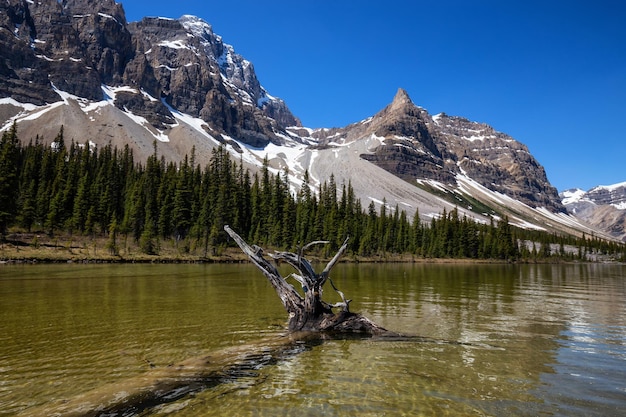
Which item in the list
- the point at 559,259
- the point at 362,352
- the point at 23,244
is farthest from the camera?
the point at 559,259

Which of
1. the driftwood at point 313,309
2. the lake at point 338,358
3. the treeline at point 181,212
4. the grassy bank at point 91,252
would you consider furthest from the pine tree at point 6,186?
the driftwood at point 313,309

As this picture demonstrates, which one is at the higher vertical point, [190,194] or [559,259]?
[190,194]

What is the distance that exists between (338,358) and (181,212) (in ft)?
321

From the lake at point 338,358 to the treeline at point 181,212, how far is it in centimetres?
6047

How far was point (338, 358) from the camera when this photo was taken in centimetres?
1395

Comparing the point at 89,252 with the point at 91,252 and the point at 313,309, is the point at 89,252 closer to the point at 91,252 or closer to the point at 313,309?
the point at 91,252

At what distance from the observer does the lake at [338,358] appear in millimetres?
9891

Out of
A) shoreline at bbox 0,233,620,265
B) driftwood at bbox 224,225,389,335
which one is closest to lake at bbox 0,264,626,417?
driftwood at bbox 224,225,389,335

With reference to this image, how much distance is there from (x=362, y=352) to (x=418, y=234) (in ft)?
458

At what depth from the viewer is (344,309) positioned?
17.8 m

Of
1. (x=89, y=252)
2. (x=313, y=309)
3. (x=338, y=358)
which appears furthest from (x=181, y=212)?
(x=338, y=358)

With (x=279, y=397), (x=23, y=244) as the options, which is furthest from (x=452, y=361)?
(x=23, y=244)

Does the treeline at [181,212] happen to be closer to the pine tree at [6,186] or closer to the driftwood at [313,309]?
the pine tree at [6,186]

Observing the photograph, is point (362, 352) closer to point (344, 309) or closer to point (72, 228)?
point (344, 309)
